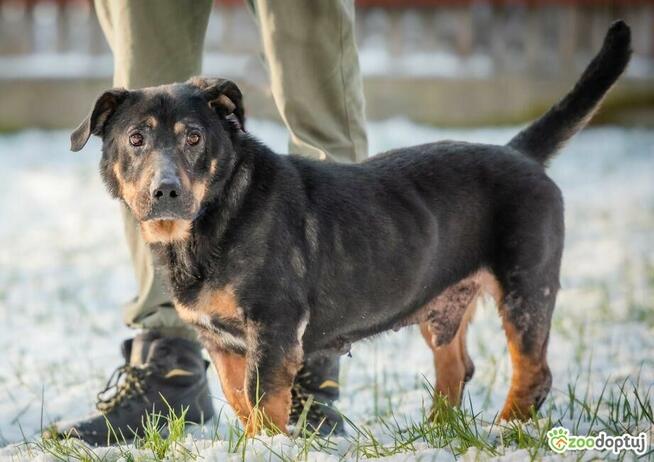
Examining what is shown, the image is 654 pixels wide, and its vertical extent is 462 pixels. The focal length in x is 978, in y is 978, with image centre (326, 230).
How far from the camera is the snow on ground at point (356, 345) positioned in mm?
3984

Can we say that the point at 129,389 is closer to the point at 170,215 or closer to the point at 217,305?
the point at 217,305

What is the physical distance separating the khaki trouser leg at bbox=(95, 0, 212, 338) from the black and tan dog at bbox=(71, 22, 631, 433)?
1.84 ft

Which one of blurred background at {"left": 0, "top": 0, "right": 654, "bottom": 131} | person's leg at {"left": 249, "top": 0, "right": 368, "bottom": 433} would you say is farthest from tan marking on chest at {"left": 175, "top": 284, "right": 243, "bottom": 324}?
blurred background at {"left": 0, "top": 0, "right": 654, "bottom": 131}

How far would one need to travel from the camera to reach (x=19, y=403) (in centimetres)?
399

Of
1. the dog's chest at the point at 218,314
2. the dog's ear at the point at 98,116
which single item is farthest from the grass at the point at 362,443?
the dog's ear at the point at 98,116

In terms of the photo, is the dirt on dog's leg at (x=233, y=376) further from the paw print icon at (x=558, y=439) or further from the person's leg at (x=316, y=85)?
the paw print icon at (x=558, y=439)

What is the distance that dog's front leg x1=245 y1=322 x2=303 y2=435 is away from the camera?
304 cm

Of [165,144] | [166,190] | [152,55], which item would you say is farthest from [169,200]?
[152,55]

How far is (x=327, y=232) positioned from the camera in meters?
3.27

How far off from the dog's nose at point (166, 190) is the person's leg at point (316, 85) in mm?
942

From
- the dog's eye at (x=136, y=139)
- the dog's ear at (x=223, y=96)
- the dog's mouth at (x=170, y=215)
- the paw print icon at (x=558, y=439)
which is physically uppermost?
the dog's ear at (x=223, y=96)

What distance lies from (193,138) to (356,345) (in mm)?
1540

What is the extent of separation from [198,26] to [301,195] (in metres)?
1.02

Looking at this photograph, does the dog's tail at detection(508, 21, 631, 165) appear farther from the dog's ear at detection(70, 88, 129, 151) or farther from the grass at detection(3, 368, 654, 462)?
the dog's ear at detection(70, 88, 129, 151)
